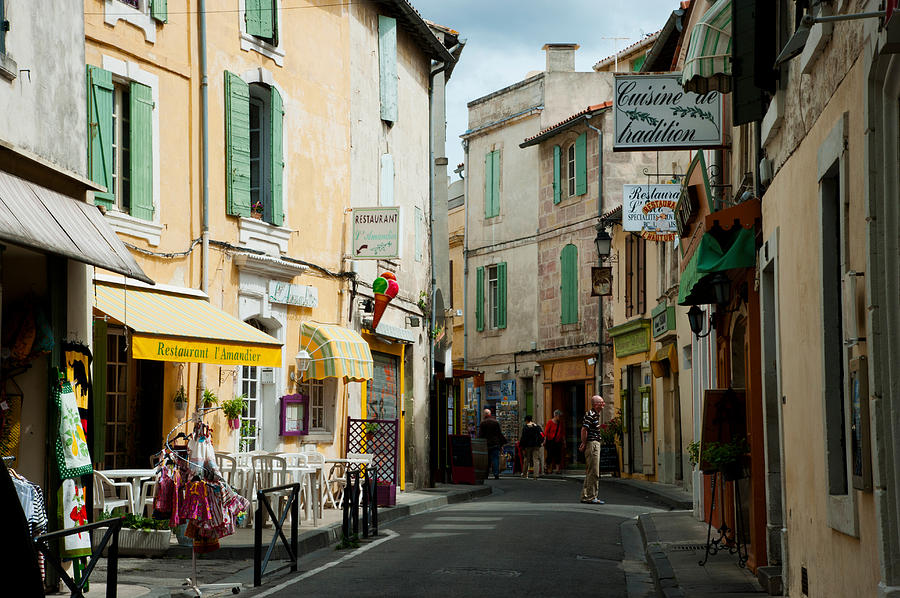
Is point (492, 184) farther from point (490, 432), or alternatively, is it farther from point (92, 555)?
point (92, 555)

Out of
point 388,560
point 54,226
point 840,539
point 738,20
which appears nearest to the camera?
point 840,539

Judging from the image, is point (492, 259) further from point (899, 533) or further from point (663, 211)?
point (899, 533)

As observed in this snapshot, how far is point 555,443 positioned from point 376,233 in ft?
45.0

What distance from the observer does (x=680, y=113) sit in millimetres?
12625

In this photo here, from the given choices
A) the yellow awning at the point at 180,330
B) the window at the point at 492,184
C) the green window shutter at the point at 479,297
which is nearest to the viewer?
the yellow awning at the point at 180,330

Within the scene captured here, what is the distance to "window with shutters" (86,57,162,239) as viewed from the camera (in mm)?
14211

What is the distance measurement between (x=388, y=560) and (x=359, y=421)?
7.29m

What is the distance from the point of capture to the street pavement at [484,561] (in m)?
9.90

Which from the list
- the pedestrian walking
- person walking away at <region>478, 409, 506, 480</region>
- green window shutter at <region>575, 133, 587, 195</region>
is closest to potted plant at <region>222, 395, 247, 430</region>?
person walking away at <region>478, 409, 506, 480</region>

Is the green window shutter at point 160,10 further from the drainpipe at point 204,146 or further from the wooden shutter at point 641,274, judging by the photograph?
the wooden shutter at point 641,274

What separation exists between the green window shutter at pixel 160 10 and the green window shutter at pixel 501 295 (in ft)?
76.1

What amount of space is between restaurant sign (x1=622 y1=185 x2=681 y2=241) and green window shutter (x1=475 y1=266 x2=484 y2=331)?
64.7 ft

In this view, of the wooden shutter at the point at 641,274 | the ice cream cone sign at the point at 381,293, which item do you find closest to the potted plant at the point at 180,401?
the ice cream cone sign at the point at 381,293

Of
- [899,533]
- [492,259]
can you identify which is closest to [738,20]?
[899,533]
